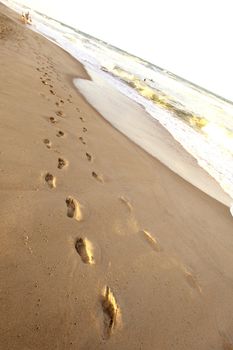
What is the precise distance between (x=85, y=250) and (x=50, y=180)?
1.14 meters

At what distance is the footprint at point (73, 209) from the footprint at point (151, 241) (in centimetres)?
94

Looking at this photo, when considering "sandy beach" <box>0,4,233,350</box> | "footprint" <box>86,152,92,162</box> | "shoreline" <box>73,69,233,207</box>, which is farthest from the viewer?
"shoreline" <box>73,69,233,207</box>

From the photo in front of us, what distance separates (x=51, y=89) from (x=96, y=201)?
501cm

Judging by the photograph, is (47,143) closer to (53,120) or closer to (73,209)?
(53,120)

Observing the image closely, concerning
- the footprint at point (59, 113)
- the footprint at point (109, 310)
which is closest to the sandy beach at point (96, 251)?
the footprint at point (109, 310)

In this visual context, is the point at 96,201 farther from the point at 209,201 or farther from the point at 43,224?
the point at 209,201

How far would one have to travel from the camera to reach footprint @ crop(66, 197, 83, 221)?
353 cm

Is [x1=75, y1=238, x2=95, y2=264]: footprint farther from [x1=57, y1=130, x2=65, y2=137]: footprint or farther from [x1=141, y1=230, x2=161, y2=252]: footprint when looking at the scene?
A: [x1=57, y1=130, x2=65, y2=137]: footprint

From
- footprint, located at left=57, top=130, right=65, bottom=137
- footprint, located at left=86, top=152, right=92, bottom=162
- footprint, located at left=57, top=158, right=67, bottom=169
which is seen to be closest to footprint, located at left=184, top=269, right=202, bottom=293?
footprint, located at left=57, top=158, right=67, bottom=169

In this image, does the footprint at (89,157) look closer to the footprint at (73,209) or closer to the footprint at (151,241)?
the footprint at (73,209)

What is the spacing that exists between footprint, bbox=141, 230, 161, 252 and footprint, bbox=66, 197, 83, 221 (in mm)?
942

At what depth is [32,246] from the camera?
9.17 ft

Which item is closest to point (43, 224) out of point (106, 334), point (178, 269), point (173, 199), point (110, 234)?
point (110, 234)

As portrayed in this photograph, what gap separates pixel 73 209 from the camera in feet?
12.0
